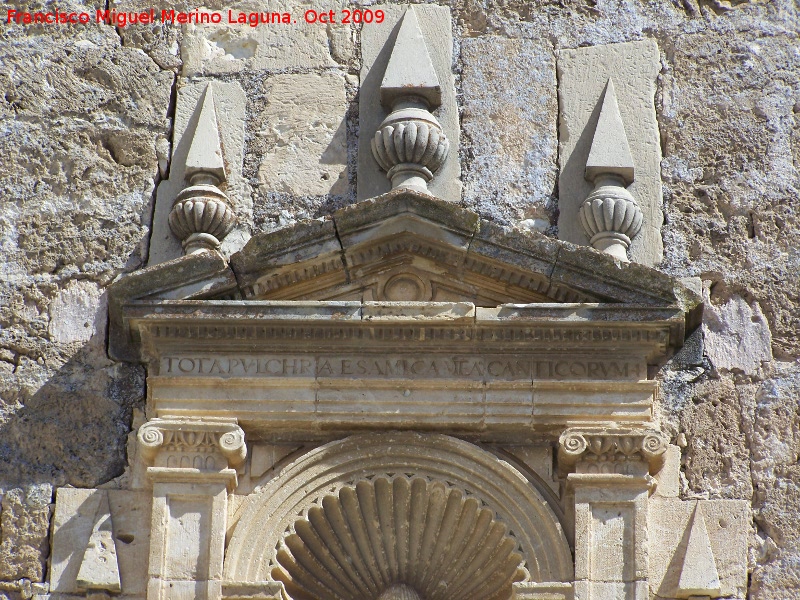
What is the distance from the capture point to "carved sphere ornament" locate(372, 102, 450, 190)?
8906 millimetres

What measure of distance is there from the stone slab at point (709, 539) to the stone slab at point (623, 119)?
142cm

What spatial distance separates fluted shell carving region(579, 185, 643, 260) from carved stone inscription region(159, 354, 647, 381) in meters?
0.73

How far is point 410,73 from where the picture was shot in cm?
928

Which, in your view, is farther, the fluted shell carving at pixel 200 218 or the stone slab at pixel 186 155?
the stone slab at pixel 186 155

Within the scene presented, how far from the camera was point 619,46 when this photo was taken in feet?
31.3

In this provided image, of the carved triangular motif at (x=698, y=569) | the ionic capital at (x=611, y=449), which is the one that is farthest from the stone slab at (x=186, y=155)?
the carved triangular motif at (x=698, y=569)

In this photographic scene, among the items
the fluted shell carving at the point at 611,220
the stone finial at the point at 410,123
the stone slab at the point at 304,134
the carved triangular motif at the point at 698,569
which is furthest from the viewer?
the stone slab at the point at 304,134

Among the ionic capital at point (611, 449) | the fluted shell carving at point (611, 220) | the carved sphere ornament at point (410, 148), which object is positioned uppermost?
the carved sphere ornament at point (410, 148)

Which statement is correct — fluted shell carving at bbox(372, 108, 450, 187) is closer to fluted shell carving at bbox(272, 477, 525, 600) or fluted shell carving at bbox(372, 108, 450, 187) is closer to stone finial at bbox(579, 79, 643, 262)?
stone finial at bbox(579, 79, 643, 262)

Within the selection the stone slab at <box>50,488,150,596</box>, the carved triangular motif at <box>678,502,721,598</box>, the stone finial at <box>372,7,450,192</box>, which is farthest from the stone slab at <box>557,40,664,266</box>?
the stone slab at <box>50,488,150,596</box>

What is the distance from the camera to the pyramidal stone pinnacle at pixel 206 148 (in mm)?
9047

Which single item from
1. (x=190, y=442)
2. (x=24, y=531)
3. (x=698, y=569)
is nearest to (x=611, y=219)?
(x=698, y=569)

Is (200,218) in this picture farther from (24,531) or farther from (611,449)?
(611,449)

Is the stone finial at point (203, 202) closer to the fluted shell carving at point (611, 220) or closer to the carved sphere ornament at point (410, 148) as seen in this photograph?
the carved sphere ornament at point (410, 148)
